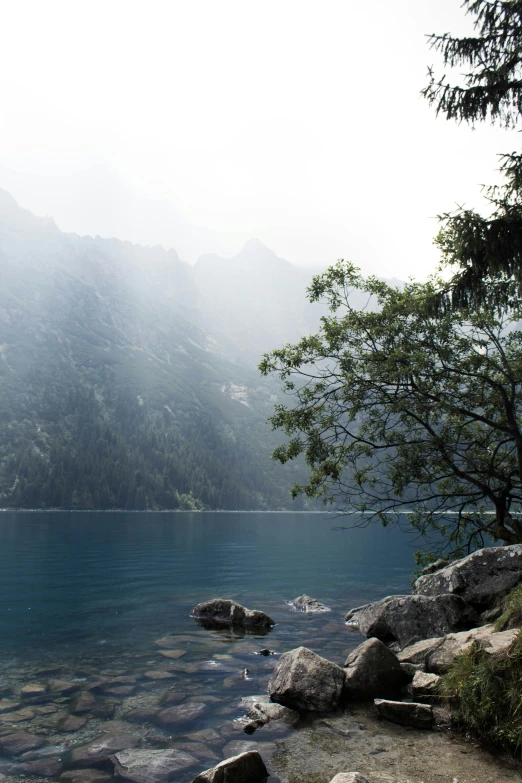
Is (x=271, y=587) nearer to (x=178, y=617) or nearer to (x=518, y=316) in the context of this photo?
(x=178, y=617)

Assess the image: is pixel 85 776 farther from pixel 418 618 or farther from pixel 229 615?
pixel 229 615

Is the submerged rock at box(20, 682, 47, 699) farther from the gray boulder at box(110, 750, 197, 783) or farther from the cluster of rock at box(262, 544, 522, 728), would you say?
the cluster of rock at box(262, 544, 522, 728)

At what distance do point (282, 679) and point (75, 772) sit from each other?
18.1 feet

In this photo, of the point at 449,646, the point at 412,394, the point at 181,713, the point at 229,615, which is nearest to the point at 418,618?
the point at 449,646

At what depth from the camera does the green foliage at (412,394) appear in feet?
64.8

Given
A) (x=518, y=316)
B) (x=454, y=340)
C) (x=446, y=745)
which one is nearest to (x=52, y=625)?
(x=446, y=745)

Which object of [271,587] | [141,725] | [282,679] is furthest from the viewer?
[271,587]

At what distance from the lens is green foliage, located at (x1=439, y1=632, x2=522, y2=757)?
9.26 meters

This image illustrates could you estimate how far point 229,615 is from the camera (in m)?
24.7

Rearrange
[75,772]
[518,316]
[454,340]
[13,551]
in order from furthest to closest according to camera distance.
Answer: [13,551]
[454,340]
[518,316]
[75,772]

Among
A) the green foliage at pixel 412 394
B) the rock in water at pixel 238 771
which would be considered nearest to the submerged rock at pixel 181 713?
the rock in water at pixel 238 771

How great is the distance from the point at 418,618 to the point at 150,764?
11.3 metres

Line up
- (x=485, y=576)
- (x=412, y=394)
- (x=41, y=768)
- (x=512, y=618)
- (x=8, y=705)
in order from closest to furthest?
1. (x=41, y=768)
2. (x=512, y=618)
3. (x=8, y=705)
4. (x=485, y=576)
5. (x=412, y=394)

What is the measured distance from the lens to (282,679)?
1336 cm
